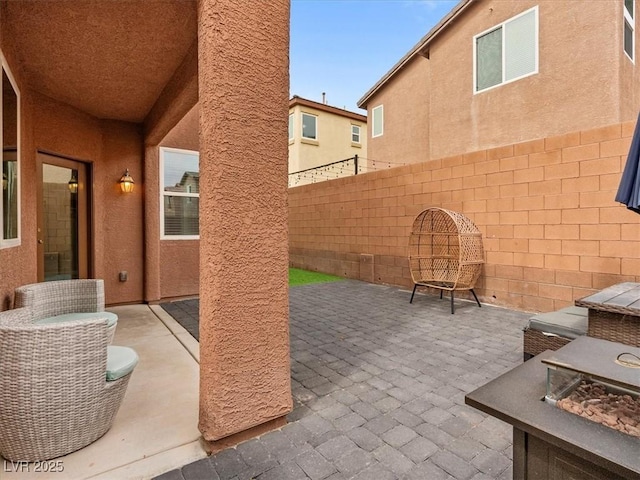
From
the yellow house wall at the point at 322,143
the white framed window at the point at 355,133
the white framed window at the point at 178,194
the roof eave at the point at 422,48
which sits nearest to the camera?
the white framed window at the point at 178,194

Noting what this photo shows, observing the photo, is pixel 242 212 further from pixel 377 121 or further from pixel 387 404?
pixel 377 121

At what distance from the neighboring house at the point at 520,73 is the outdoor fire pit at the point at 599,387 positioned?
7340 mm

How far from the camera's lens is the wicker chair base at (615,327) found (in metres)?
2.26

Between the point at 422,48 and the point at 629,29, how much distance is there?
15.2 feet

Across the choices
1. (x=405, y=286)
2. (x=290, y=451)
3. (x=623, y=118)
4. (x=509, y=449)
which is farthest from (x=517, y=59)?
(x=290, y=451)

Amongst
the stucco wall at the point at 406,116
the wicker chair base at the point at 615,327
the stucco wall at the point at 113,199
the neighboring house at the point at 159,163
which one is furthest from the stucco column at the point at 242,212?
the stucco wall at the point at 406,116

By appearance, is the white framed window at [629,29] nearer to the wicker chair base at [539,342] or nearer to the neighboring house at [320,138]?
the wicker chair base at [539,342]

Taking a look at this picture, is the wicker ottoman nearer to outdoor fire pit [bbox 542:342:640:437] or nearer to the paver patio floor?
the paver patio floor

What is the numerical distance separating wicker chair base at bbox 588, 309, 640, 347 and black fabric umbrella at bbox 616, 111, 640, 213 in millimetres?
790

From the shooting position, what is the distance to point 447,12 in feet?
28.6

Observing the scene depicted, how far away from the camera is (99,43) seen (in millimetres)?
3035

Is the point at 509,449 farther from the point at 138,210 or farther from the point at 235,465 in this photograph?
the point at 138,210

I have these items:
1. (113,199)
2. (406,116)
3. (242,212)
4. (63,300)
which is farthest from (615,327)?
(406,116)

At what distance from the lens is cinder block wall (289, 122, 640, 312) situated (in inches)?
165
